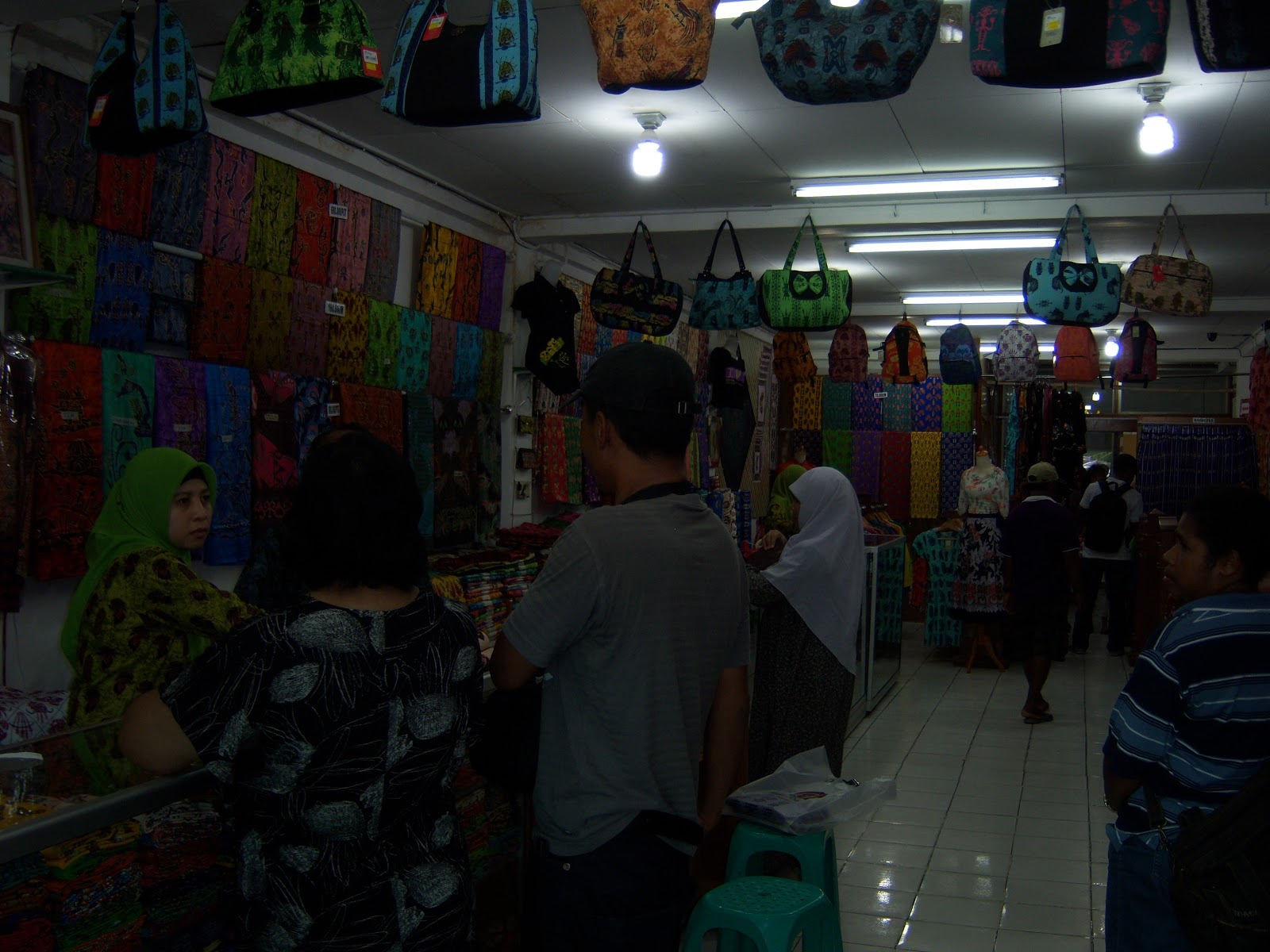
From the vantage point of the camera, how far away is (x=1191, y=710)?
7.63ft

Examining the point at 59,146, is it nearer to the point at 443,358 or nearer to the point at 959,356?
the point at 443,358

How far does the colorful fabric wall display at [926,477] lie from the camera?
12938 millimetres

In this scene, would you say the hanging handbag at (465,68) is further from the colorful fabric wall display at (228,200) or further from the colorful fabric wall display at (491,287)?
the colorful fabric wall display at (491,287)

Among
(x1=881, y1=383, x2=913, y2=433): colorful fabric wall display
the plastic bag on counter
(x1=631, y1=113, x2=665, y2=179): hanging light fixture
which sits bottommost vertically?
the plastic bag on counter

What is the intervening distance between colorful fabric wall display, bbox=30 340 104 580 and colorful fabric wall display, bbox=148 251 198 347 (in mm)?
433

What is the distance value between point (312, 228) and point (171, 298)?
1112mm

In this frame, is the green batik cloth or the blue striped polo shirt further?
the green batik cloth

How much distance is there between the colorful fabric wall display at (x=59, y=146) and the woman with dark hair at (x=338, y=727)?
300 cm

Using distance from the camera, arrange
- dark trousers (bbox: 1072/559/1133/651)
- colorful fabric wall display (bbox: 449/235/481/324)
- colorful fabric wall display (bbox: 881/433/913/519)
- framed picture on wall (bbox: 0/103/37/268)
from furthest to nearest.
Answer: colorful fabric wall display (bbox: 881/433/913/519) < dark trousers (bbox: 1072/559/1133/651) < colorful fabric wall display (bbox: 449/235/481/324) < framed picture on wall (bbox: 0/103/37/268)

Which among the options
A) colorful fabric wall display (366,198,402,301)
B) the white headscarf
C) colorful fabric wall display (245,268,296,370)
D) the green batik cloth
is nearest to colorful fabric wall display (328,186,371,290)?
colorful fabric wall display (366,198,402,301)

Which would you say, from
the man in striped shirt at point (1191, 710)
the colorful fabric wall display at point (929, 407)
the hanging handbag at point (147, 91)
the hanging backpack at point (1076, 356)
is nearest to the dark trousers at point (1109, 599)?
the hanging backpack at point (1076, 356)

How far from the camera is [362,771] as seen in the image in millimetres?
1683

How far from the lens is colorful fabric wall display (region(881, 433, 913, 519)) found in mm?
13039

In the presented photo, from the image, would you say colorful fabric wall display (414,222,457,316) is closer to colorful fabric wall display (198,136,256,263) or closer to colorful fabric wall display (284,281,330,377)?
colorful fabric wall display (284,281,330,377)
